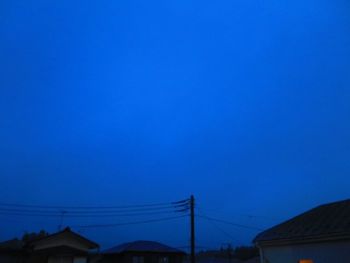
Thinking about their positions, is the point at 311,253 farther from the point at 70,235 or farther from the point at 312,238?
the point at 70,235

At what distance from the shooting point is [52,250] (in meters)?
33.3

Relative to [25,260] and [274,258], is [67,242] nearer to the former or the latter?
[25,260]

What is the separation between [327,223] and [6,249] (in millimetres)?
24833

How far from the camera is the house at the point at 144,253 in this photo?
4775 centimetres

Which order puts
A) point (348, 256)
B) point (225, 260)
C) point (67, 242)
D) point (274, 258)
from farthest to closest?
point (225, 260) < point (67, 242) < point (274, 258) < point (348, 256)

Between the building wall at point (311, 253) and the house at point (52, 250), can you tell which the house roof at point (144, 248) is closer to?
the house at point (52, 250)

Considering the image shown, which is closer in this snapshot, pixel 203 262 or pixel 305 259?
pixel 305 259

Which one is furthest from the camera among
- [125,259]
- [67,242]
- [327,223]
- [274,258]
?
[125,259]

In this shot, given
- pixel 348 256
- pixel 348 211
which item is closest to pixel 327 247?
pixel 348 256

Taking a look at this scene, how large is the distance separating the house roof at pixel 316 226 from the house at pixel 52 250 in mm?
17632

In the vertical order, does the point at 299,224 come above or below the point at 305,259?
above

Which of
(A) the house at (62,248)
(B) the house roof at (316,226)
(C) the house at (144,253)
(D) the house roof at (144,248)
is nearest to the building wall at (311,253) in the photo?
(B) the house roof at (316,226)

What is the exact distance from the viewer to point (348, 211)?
1947cm

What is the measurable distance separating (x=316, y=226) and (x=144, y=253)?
32338 mm
